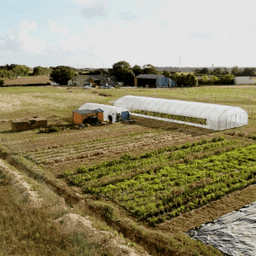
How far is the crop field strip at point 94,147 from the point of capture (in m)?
20.1

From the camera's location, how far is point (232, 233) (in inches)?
405

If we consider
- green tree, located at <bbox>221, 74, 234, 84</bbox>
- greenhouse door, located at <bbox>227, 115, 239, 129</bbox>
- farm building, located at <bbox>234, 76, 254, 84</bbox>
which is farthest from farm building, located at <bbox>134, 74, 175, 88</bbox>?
greenhouse door, located at <bbox>227, 115, 239, 129</bbox>

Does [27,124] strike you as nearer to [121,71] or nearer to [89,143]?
[89,143]

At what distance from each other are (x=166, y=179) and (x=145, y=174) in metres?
1.40

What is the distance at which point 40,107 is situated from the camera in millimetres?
46938

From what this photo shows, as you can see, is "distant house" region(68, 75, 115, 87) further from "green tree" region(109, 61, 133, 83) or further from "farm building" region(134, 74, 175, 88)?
"farm building" region(134, 74, 175, 88)

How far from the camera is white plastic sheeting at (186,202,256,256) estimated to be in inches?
375

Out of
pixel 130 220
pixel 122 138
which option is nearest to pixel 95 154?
pixel 122 138

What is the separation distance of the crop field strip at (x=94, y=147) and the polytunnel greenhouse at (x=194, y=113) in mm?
5244

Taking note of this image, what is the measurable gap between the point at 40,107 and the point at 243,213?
41403 millimetres

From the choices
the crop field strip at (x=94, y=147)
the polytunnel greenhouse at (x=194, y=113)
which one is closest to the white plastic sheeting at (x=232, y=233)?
the crop field strip at (x=94, y=147)

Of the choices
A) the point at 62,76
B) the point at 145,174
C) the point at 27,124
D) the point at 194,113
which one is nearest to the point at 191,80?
the point at 62,76

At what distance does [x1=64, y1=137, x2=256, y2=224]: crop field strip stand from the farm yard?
0.05 m

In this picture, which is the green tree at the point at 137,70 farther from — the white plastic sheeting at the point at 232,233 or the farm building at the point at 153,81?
the white plastic sheeting at the point at 232,233
